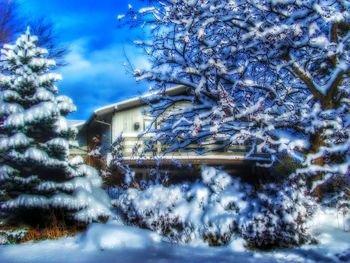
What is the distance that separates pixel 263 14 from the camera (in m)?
8.14

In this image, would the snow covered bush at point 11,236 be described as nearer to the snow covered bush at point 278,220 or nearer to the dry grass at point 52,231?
the dry grass at point 52,231

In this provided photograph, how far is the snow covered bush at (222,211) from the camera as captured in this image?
7.35 meters

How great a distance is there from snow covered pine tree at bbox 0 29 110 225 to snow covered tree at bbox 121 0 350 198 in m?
2.45

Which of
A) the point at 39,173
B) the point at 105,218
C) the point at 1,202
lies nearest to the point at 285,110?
the point at 105,218

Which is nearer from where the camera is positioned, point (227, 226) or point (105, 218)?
point (227, 226)

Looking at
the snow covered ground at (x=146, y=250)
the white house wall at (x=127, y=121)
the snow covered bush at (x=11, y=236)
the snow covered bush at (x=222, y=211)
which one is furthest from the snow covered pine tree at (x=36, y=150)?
the white house wall at (x=127, y=121)

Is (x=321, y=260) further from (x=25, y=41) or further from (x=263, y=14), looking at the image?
(x=25, y=41)

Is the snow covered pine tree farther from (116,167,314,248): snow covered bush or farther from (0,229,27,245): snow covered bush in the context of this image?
(116,167,314,248): snow covered bush

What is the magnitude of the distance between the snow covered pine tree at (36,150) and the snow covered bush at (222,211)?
53.7 inches

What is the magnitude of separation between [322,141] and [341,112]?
915mm

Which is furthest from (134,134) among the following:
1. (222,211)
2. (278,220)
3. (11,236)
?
(278,220)

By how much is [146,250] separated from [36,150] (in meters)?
3.86

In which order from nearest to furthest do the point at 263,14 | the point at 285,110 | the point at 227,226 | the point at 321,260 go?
the point at 321,260
the point at 227,226
the point at 263,14
the point at 285,110

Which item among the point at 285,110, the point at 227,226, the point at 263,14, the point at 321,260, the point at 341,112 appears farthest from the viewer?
the point at 285,110
